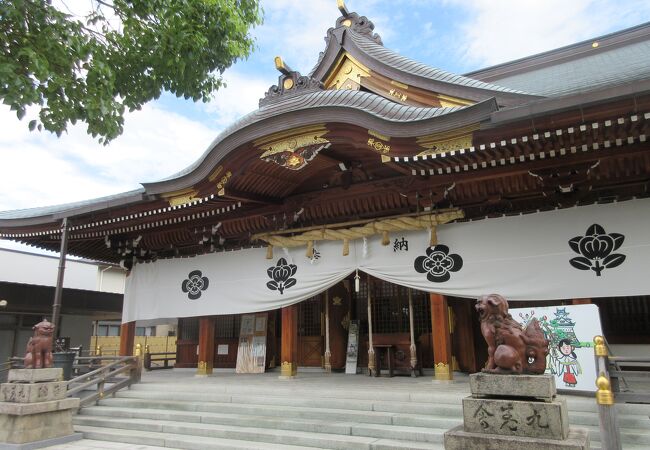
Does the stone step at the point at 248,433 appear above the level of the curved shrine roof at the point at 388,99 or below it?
below

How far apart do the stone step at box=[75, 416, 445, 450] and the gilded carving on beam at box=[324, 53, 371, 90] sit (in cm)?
726

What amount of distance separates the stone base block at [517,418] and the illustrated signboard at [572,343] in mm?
2792

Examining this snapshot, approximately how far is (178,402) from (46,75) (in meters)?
5.29

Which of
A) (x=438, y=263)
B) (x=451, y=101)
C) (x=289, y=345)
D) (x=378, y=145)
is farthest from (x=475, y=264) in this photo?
(x=289, y=345)

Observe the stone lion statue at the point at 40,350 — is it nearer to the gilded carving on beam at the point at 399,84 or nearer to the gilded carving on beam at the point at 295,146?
the gilded carving on beam at the point at 295,146

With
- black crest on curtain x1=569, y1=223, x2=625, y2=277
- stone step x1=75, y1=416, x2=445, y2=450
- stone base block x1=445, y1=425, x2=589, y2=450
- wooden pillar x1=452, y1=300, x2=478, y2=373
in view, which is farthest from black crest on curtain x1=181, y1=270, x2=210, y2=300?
stone base block x1=445, y1=425, x2=589, y2=450

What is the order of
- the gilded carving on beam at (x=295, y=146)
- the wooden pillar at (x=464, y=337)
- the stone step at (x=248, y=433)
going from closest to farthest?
the stone step at (x=248, y=433) → the gilded carving on beam at (x=295, y=146) → the wooden pillar at (x=464, y=337)

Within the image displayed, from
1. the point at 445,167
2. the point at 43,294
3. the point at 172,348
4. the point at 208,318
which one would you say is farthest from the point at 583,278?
the point at 172,348

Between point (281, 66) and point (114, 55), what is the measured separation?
111 inches

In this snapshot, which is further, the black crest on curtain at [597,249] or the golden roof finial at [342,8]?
the golden roof finial at [342,8]

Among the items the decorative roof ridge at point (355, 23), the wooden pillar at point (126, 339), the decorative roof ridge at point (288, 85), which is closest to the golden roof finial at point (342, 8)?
the decorative roof ridge at point (355, 23)

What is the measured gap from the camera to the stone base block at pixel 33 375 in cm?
686

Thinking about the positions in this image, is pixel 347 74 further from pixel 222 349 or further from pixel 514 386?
pixel 514 386

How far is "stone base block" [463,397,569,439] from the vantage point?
11.2 ft
